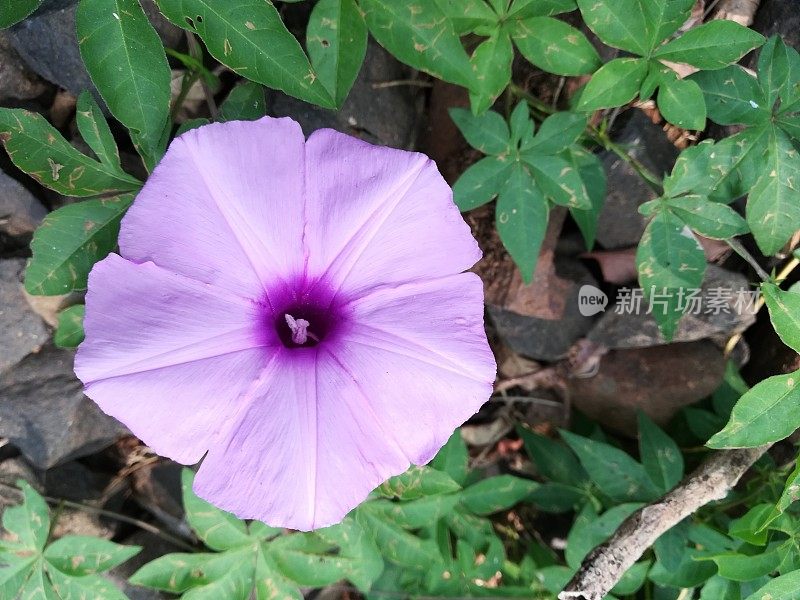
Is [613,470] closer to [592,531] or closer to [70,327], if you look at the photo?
[592,531]

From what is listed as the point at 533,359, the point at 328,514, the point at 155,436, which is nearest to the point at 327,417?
the point at 328,514

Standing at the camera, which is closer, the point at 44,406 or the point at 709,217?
the point at 709,217

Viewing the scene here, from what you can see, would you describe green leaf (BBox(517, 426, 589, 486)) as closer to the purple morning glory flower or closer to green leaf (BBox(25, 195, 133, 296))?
the purple morning glory flower

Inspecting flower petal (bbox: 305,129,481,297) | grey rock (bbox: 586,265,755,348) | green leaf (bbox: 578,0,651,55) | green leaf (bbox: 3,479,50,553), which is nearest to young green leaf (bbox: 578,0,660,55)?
green leaf (bbox: 578,0,651,55)

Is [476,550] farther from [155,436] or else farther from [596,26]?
[596,26]

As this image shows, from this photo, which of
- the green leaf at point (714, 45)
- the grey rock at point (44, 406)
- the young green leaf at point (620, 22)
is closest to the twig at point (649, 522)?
the green leaf at point (714, 45)

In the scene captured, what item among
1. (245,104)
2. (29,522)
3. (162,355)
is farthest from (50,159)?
(29,522)

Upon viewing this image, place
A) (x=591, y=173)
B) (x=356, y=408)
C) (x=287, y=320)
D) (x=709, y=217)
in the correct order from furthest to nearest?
(x=591, y=173) → (x=709, y=217) → (x=287, y=320) → (x=356, y=408)
